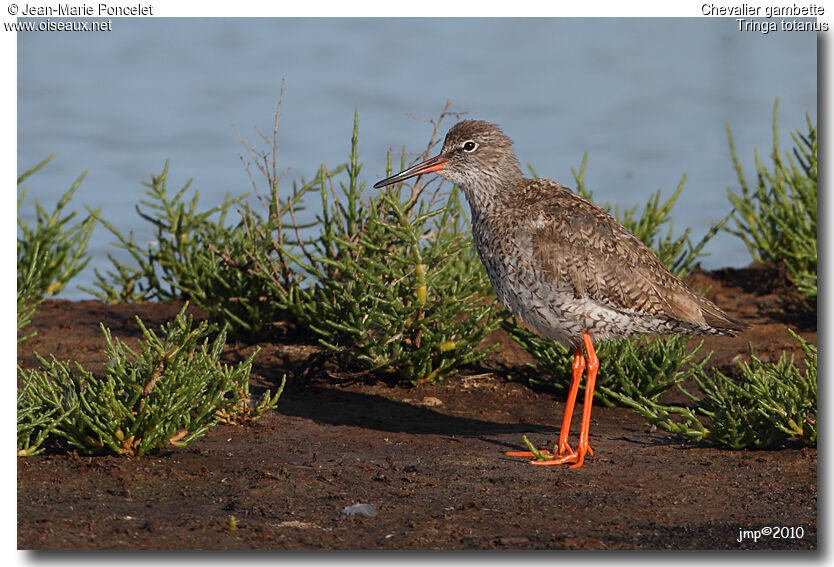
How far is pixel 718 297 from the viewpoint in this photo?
32.8 feet

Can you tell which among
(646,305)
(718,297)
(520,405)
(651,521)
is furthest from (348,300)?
(718,297)

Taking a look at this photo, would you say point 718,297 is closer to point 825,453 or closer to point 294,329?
point 294,329

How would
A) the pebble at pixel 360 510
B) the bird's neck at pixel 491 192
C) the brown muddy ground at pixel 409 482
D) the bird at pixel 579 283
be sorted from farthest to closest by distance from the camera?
the bird's neck at pixel 491 192 < the bird at pixel 579 283 < the pebble at pixel 360 510 < the brown muddy ground at pixel 409 482

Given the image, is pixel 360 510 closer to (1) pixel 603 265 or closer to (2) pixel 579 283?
(2) pixel 579 283

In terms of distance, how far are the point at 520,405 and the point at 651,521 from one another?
259 cm

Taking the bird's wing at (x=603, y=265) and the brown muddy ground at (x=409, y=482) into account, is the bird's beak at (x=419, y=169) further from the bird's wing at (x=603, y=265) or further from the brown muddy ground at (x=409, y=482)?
the brown muddy ground at (x=409, y=482)

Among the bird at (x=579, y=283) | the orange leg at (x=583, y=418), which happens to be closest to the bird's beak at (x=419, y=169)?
the bird at (x=579, y=283)

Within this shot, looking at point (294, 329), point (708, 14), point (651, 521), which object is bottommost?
point (651, 521)

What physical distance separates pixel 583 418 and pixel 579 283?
83cm

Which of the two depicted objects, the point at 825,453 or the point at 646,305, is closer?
the point at 825,453

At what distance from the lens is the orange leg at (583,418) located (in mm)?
6711

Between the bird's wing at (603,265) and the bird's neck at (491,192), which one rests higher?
the bird's neck at (491,192)

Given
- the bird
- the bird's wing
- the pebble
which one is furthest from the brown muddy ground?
the bird's wing

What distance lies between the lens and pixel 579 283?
7.00m
